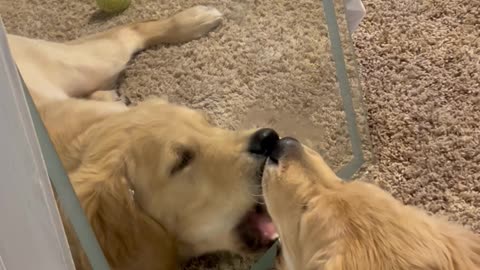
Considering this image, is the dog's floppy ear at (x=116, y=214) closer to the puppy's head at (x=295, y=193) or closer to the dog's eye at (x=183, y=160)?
the dog's eye at (x=183, y=160)

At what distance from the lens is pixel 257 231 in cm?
134

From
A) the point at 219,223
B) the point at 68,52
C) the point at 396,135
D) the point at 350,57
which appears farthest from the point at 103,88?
the point at 396,135

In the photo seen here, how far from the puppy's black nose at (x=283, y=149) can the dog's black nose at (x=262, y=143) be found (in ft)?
0.05

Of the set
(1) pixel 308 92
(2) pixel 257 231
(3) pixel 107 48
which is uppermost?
(3) pixel 107 48

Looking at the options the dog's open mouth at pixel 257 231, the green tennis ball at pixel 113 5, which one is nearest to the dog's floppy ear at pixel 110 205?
the dog's open mouth at pixel 257 231

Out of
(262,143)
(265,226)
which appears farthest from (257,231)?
(262,143)

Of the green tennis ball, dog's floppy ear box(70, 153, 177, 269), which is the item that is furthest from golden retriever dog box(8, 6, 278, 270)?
the green tennis ball

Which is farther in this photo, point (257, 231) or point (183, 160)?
point (257, 231)

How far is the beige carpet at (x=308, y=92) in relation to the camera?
1.42m

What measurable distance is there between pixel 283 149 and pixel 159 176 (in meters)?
0.21

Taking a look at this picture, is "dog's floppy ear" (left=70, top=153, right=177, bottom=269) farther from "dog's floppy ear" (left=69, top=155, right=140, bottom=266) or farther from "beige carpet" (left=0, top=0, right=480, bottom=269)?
"beige carpet" (left=0, top=0, right=480, bottom=269)

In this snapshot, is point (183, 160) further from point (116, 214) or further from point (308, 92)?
point (308, 92)

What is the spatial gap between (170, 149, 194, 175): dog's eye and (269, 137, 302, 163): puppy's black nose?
0.13 m

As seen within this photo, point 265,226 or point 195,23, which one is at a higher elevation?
point 195,23
